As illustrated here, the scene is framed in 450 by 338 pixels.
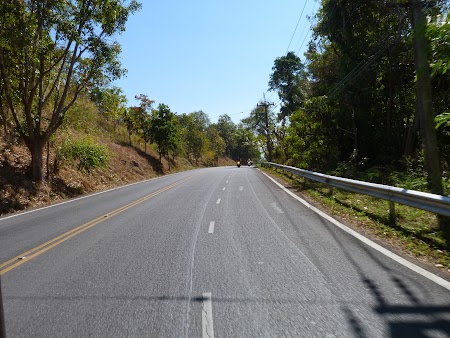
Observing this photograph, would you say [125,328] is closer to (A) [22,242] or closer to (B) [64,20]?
(A) [22,242]

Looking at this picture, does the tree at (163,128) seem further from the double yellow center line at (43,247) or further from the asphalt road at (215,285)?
the asphalt road at (215,285)

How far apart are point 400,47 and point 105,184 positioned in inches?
812

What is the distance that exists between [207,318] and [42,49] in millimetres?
17247

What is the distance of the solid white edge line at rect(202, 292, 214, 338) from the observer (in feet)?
12.9

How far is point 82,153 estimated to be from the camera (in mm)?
23906

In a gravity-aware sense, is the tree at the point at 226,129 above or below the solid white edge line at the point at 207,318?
above

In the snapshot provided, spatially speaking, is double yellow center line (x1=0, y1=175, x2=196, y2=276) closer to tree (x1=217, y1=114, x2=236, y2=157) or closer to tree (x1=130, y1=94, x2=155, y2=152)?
tree (x1=130, y1=94, x2=155, y2=152)

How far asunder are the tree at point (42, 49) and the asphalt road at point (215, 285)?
10731 mm

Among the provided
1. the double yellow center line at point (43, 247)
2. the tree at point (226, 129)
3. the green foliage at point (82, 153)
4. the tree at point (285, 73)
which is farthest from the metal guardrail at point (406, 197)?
the tree at point (226, 129)

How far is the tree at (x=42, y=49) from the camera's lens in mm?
16875

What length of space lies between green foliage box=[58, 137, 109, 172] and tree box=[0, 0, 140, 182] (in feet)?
9.08

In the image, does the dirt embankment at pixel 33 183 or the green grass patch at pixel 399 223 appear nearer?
the green grass patch at pixel 399 223

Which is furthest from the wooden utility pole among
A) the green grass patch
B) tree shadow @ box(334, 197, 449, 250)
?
tree shadow @ box(334, 197, 449, 250)

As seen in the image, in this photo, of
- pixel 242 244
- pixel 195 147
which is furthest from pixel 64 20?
pixel 195 147
